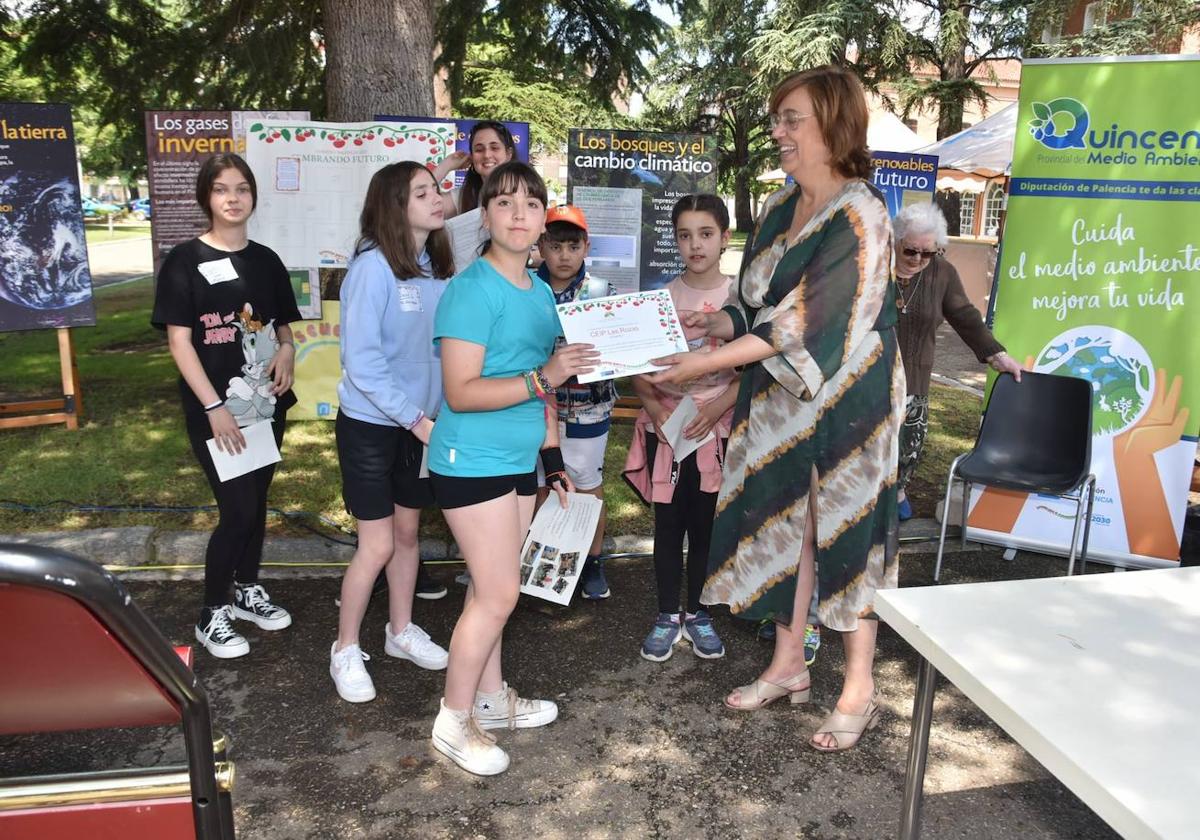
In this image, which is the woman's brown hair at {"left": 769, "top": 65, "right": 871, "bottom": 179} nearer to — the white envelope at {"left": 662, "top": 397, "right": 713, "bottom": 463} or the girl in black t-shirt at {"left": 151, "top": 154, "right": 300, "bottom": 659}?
the white envelope at {"left": 662, "top": 397, "right": 713, "bottom": 463}

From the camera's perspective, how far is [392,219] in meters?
2.96

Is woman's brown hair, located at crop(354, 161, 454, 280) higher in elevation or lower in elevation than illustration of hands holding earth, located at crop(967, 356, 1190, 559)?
higher

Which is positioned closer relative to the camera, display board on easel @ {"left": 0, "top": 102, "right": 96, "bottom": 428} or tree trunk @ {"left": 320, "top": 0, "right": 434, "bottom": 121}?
display board on easel @ {"left": 0, "top": 102, "right": 96, "bottom": 428}

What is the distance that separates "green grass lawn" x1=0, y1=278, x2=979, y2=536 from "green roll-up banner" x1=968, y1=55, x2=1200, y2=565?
1.08 meters

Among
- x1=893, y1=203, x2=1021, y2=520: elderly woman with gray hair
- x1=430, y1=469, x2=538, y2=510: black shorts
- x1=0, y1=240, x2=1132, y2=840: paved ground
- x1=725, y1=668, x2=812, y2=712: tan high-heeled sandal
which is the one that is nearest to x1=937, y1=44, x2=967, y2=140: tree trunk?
x1=893, y1=203, x2=1021, y2=520: elderly woman with gray hair

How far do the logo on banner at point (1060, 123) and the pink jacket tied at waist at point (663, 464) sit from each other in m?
2.46

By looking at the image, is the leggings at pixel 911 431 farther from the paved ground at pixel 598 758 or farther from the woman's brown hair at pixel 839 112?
the woman's brown hair at pixel 839 112

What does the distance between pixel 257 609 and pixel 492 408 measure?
6.29 feet

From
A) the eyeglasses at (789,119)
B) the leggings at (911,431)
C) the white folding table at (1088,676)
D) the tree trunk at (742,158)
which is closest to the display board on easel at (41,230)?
the eyeglasses at (789,119)

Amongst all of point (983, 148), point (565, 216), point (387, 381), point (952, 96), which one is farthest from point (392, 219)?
point (952, 96)

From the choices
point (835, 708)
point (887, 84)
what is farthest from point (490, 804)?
point (887, 84)

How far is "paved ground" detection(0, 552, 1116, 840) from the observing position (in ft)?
8.59

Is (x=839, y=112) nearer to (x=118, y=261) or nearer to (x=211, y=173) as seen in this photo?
(x=211, y=173)

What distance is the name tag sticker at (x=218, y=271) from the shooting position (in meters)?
3.30
